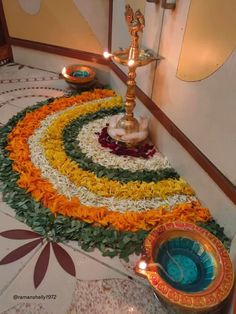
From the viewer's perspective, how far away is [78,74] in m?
1.76

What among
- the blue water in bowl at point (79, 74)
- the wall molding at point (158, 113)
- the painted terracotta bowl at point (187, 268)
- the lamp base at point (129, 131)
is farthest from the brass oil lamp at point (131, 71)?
the blue water in bowl at point (79, 74)

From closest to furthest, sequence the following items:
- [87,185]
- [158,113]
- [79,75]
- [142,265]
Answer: [142,265] → [87,185] → [158,113] → [79,75]

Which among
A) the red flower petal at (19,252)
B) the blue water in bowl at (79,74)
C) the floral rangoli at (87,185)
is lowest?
the red flower petal at (19,252)

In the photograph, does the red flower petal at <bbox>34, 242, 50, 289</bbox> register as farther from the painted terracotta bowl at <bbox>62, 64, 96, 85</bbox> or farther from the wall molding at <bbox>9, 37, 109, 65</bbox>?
the wall molding at <bbox>9, 37, 109, 65</bbox>

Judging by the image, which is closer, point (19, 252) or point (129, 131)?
point (19, 252)

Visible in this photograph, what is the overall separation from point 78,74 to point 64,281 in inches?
53.5

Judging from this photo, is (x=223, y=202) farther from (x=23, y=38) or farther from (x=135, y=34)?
(x=23, y=38)

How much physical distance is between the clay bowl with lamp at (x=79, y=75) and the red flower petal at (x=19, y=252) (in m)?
1.08

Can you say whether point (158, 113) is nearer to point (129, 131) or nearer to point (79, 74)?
point (129, 131)

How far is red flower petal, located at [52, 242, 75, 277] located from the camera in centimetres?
77

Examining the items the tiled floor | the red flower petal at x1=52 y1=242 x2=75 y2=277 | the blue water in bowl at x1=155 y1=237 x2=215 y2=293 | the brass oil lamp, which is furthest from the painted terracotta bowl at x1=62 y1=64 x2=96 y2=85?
the blue water in bowl at x1=155 y1=237 x2=215 y2=293

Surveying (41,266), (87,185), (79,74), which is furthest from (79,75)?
(41,266)

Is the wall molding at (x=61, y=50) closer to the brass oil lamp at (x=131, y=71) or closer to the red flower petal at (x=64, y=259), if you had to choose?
the brass oil lamp at (x=131, y=71)

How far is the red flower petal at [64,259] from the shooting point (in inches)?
30.2
